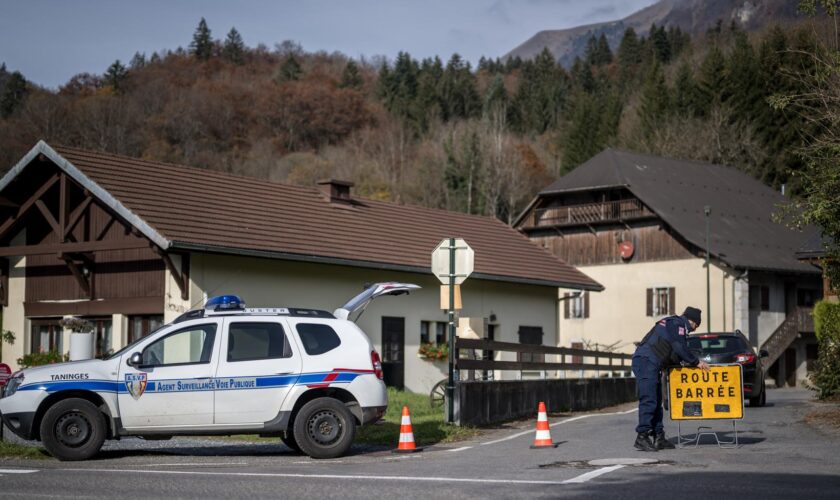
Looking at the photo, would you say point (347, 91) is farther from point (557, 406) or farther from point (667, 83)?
point (557, 406)

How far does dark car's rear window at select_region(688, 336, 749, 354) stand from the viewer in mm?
22922

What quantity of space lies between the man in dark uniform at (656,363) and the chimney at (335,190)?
18911mm

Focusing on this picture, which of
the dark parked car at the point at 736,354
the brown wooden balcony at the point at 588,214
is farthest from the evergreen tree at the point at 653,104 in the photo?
the dark parked car at the point at 736,354

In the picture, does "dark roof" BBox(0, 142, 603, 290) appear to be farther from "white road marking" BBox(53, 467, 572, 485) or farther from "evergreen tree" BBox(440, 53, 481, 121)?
"evergreen tree" BBox(440, 53, 481, 121)

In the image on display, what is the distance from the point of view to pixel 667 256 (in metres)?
52.9

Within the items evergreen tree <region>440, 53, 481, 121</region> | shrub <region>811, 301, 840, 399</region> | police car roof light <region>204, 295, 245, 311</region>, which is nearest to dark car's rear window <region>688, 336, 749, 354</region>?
shrub <region>811, 301, 840, 399</region>

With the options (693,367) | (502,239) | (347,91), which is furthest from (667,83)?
(693,367)

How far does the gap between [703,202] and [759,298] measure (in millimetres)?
6704

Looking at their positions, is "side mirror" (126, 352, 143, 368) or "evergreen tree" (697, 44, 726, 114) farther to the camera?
"evergreen tree" (697, 44, 726, 114)

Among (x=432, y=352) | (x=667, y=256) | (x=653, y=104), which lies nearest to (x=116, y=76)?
(x=653, y=104)

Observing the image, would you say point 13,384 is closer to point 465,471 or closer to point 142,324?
point 465,471

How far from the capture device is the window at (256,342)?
14320mm

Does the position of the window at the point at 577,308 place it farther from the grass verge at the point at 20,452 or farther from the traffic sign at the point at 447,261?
the grass verge at the point at 20,452

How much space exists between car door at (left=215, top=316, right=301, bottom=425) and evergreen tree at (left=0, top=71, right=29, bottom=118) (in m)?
71.0
